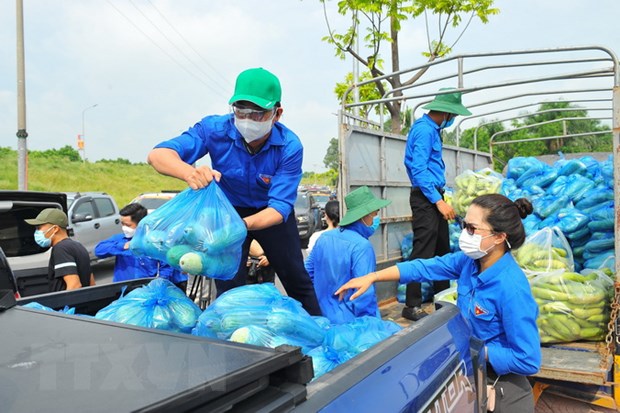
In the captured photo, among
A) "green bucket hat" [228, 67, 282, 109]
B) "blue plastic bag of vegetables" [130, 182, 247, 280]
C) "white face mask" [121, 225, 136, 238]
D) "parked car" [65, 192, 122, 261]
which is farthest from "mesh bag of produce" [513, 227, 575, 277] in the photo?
"parked car" [65, 192, 122, 261]

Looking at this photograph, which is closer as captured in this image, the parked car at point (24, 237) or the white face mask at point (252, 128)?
the white face mask at point (252, 128)

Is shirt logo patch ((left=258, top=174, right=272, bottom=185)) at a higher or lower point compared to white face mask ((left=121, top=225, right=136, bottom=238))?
higher

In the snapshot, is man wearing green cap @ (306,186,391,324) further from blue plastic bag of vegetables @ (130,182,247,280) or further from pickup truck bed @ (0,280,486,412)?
pickup truck bed @ (0,280,486,412)

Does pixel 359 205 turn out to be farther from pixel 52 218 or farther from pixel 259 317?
pixel 52 218

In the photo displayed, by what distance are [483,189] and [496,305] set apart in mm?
3226

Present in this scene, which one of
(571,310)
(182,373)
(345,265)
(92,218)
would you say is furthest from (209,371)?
(92,218)

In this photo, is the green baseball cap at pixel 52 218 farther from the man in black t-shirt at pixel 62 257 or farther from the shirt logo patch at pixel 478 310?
the shirt logo patch at pixel 478 310

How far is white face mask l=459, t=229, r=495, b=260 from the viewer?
247 centimetres

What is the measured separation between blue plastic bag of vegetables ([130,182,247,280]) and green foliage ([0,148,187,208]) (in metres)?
29.1

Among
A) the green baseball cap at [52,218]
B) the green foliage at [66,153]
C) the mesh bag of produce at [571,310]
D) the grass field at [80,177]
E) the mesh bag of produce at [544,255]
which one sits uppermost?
the green foliage at [66,153]

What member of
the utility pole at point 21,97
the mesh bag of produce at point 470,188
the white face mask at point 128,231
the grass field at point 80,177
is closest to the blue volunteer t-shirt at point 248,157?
the white face mask at point 128,231

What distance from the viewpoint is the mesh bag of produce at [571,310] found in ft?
11.6

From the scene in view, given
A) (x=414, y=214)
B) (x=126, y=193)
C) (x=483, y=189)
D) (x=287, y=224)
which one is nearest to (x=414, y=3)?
(x=483, y=189)

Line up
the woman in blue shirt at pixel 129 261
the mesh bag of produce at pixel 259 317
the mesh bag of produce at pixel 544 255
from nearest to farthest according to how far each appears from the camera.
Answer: the mesh bag of produce at pixel 259 317
the woman in blue shirt at pixel 129 261
the mesh bag of produce at pixel 544 255
